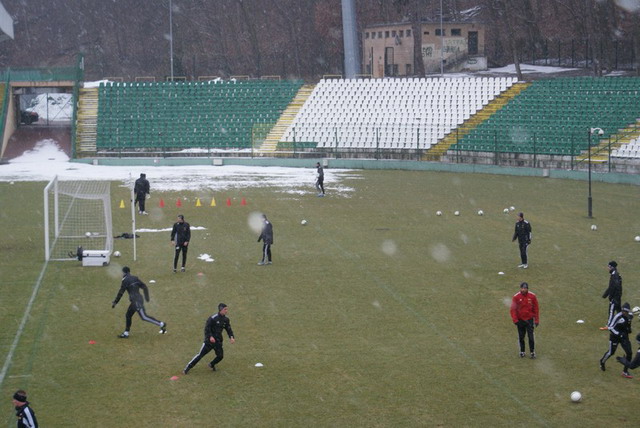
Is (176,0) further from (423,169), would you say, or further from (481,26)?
(423,169)

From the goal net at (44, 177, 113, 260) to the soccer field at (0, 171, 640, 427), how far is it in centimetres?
62

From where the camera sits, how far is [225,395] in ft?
48.3

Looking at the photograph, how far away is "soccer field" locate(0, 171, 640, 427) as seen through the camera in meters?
14.2

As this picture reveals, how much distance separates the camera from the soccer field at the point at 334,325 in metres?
14.2

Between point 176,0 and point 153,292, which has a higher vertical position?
point 176,0

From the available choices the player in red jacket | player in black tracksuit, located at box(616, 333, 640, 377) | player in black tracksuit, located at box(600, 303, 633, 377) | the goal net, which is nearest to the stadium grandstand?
the goal net

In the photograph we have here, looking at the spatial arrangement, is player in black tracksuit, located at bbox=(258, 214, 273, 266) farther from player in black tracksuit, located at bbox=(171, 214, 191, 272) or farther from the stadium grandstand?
the stadium grandstand

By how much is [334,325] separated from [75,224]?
618 inches

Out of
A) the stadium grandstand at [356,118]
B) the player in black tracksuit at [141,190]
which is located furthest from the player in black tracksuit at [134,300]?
the stadium grandstand at [356,118]

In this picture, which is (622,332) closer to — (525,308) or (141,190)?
(525,308)

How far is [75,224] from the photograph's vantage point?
31.7 metres

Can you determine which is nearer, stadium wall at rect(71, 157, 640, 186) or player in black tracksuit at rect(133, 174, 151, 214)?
player in black tracksuit at rect(133, 174, 151, 214)

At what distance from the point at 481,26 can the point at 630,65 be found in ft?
50.8

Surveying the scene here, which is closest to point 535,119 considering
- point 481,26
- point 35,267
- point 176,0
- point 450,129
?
point 450,129
